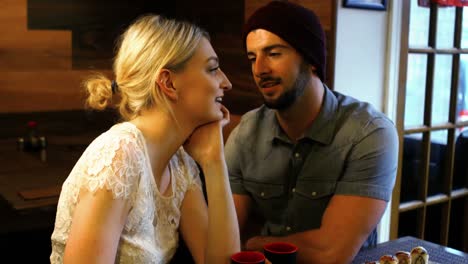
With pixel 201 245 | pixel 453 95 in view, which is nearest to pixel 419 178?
pixel 453 95

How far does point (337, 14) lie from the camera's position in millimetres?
2207

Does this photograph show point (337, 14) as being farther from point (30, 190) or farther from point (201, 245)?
point (30, 190)

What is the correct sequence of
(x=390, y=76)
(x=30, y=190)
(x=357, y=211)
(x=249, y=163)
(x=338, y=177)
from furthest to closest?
(x=390, y=76), (x=30, y=190), (x=249, y=163), (x=338, y=177), (x=357, y=211)

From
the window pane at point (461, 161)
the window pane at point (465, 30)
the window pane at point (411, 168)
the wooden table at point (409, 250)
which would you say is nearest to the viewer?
the wooden table at point (409, 250)

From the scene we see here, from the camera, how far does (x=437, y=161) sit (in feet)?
9.77

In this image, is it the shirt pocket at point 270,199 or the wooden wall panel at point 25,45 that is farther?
A: the wooden wall panel at point 25,45

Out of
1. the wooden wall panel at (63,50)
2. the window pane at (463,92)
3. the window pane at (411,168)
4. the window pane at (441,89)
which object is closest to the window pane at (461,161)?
the window pane at (463,92)

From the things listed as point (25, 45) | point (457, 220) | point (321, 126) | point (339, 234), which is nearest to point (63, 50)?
point (25, 45)

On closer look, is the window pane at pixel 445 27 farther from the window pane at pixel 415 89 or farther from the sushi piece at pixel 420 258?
the sushi piece at pixel 420 258

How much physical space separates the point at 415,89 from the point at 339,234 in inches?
54.6

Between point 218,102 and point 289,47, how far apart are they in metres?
0.40

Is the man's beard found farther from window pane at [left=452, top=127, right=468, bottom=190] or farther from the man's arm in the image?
window pane at [left=452, top=127, right=468, bottom=190]

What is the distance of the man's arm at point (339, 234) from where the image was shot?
1.53m

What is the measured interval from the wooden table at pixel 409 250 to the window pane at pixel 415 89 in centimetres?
120
